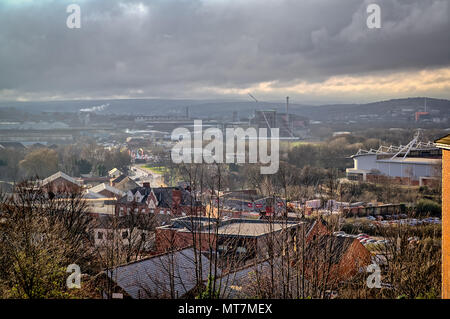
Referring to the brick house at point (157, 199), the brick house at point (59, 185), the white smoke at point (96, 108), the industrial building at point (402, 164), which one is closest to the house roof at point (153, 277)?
the brick house at point (59, 185)

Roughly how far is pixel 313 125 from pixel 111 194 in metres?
35.2

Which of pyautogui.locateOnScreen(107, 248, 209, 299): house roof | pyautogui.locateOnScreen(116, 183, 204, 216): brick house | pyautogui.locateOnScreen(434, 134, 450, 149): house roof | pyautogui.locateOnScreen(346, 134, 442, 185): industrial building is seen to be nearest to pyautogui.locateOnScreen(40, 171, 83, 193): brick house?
pyautogui.locateOnScreen(116, 183, 204, 216): brick house

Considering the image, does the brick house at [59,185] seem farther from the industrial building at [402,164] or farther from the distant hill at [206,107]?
the distant hill at [206,107]

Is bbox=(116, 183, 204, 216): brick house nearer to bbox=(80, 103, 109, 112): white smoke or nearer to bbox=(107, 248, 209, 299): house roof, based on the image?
bbox=(107, 248, 209, 299): house roof

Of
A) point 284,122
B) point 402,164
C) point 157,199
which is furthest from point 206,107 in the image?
point 157,199

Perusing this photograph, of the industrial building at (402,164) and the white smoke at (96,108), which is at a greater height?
the white smoke at (96,108)

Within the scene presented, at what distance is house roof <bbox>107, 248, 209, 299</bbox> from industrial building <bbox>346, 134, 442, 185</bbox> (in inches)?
882

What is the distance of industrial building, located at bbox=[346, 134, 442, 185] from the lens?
1056 inches

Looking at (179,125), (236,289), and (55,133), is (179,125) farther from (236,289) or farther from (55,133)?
(236,289)

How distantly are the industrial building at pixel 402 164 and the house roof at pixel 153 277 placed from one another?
22.4 metres

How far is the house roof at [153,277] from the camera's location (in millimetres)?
4629

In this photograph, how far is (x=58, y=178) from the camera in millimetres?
21562

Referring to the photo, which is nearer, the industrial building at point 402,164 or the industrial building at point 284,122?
the industrial building at point 402,164
